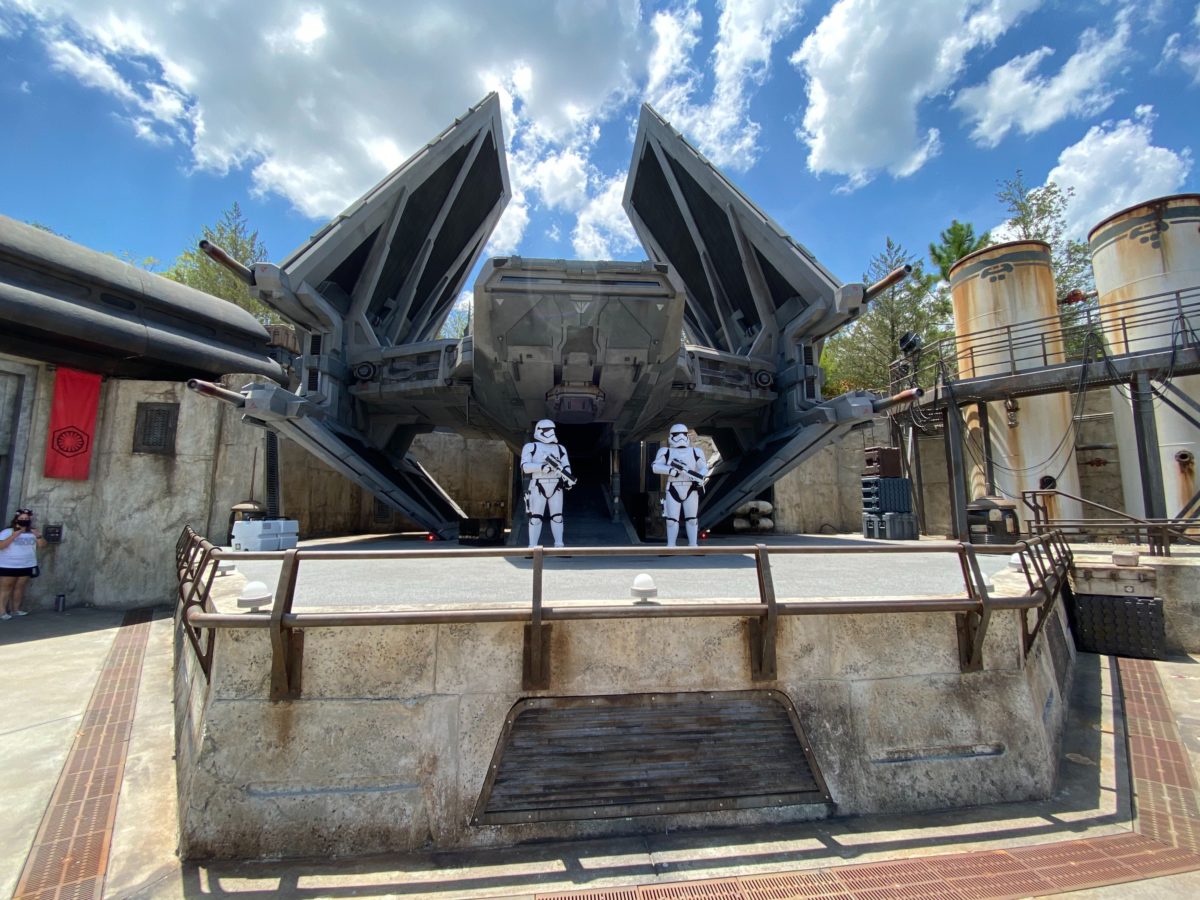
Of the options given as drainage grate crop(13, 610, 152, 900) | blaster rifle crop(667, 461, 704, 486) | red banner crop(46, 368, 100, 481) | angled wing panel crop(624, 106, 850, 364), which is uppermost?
angled wing panel crop(624, 106, 850, 364)

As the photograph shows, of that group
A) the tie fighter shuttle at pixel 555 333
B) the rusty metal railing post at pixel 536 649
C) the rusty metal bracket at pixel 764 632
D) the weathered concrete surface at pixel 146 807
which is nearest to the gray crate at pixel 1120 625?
the tie fighter shuttle at pixel 555 333

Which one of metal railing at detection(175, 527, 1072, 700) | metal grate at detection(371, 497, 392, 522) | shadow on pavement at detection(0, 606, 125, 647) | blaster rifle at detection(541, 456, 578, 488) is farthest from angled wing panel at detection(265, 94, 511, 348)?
metal railing at detection(175, 527, 1072, 700)

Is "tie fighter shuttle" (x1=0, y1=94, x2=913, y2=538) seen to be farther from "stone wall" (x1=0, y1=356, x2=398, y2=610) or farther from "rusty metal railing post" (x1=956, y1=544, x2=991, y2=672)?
"rusty metal railing post" (x1=956, y1=544, x2=991, y2=672)

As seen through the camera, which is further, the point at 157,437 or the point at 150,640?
the point at 157,437

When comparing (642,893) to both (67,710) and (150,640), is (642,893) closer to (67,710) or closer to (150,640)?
(67,710)

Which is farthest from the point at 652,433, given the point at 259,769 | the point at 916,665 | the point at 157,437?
the point at 259,769

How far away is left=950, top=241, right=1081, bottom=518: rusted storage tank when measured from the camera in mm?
16422

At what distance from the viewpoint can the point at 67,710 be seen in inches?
221

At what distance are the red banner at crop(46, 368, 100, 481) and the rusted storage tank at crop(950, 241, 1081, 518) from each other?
22569mm

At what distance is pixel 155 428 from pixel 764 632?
1311 centimetres

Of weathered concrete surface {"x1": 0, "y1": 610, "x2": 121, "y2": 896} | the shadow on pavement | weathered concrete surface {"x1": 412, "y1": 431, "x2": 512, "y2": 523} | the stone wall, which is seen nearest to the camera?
weathered concrete surface {"x1": 0, "y1": 610, "x2": 121, "y2": 896}

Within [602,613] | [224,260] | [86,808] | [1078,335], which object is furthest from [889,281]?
[86,808]

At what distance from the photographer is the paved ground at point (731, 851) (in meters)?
3.14

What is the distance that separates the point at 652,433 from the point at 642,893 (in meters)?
15.6
